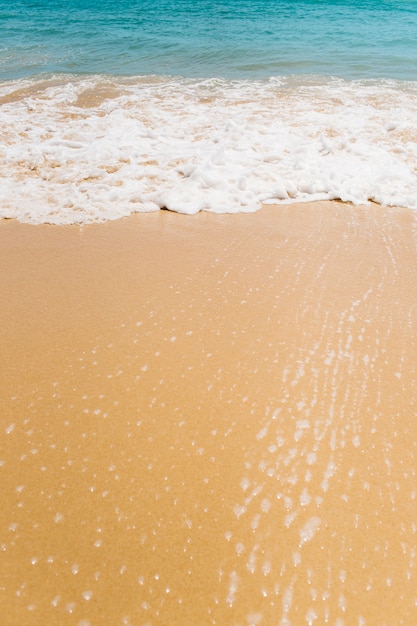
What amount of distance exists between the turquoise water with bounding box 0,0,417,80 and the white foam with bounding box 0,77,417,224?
2102 millimetres

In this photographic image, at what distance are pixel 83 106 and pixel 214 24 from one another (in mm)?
10492

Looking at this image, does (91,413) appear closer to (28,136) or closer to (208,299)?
(208,299)

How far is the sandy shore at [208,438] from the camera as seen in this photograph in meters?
1.53

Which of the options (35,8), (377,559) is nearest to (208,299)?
(377,559)

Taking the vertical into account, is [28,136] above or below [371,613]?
above

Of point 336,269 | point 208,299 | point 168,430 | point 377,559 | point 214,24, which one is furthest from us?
point 214,24

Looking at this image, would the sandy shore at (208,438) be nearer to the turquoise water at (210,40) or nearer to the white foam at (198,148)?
the white foam at (198,148)

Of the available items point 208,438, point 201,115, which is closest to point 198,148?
point 201,115

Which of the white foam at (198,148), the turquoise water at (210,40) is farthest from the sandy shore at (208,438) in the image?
the turquoise water at (210,40)

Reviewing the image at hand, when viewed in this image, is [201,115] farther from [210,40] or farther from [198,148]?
[210,40]

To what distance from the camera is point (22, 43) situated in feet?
41.9

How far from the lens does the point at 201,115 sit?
23.7 ft

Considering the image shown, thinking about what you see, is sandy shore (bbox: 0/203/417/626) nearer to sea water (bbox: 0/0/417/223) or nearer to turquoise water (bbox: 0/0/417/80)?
sea water (bbox: 0/0/417/223)

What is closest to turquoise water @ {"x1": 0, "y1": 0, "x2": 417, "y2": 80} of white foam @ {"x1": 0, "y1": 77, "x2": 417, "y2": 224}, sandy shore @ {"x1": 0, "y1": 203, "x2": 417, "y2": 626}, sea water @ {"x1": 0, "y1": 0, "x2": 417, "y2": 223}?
sea water @ {"x1": 0, "y1": 0, "x2": 417, "y2": 223}
